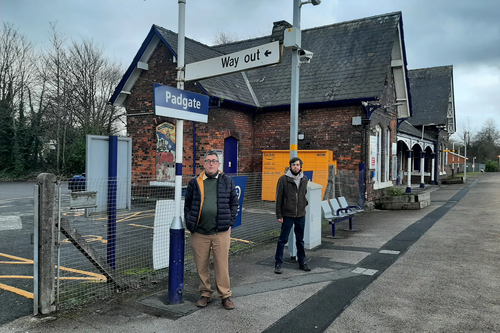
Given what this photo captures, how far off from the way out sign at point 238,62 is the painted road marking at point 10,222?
7455 mm

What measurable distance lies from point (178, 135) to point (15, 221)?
8303 millimetres

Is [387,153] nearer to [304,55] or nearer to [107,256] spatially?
[304,55]

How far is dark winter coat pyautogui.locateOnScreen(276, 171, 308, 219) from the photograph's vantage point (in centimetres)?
618

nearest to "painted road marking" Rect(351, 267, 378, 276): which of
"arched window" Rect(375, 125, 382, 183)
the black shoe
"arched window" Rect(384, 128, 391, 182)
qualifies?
the black shoe

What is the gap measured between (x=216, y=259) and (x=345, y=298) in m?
1.80

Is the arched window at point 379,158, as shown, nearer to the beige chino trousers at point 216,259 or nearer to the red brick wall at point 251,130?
the red brick wall at point 251,130

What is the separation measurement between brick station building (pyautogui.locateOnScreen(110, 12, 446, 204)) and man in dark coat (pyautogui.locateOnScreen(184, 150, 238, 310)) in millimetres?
9155

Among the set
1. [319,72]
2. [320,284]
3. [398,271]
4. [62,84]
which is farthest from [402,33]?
[62,84]

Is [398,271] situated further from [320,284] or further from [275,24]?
[275,24]

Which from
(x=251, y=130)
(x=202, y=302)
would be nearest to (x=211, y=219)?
(x=202, y=302)

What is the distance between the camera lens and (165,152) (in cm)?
1483

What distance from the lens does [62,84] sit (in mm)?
33219

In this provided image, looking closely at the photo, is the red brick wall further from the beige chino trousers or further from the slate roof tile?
the slate roof tile

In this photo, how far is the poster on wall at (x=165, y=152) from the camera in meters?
14.6
